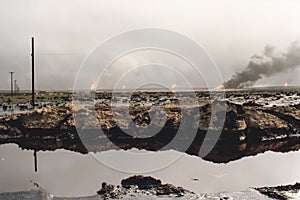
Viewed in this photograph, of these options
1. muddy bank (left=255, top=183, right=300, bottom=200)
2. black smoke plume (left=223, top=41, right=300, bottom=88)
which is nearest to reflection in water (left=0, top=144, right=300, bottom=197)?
muddy bank (left=255, top=183, right=300, bottom=200)

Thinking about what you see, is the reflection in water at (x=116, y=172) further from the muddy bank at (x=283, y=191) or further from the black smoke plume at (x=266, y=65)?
the black smoke plume at (x=266, y=65)

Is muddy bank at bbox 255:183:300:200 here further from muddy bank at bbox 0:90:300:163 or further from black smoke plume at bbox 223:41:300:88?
black smoke plume at bbox 223:41:300:88

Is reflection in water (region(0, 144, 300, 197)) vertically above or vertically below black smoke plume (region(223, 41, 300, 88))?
below

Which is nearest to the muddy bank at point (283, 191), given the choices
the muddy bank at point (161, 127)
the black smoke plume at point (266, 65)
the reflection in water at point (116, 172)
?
the reflection in water at point (116, 172)

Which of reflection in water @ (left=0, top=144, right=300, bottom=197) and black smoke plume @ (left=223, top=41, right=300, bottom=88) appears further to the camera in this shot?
black smoke plume @ (left=223, top=41, right=300, bottom=88)

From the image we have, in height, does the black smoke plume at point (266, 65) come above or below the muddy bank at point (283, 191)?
above

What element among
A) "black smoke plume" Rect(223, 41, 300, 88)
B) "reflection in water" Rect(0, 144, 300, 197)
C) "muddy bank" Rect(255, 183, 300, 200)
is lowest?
"muddy bank" Rect(255, 183, 300, 200)

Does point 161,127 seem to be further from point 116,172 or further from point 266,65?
point 266,65

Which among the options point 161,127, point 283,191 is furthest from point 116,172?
point 283,191
